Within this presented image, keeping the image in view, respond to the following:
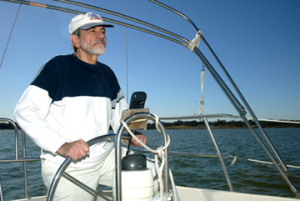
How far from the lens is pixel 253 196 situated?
69.6 inches

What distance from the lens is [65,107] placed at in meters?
1.26

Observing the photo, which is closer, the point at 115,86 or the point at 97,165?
the point at 97,165

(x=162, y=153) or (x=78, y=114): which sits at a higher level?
(x=78, y=114)

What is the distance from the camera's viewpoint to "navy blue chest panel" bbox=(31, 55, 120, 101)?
3.94 ft

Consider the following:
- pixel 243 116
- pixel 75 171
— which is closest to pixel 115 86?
pixel 75 171

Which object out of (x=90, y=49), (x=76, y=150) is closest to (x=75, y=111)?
(x=76, y=150)

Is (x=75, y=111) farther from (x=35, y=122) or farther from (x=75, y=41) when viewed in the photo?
(x=75, y=41)

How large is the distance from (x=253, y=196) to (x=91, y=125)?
1.37 metres

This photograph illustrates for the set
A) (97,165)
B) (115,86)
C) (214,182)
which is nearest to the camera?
(97,165)

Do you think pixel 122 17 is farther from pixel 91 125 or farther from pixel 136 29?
pixel 91 125

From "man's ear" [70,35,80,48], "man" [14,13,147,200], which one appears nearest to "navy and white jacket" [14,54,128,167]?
"man" [14,13,147,200]

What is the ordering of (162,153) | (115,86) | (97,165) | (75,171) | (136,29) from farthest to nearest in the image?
(136,29) < (115,86) < (97,165) < (75,171) < (162,153)

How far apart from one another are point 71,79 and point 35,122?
33cm

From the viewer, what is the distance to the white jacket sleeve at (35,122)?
42.8 inches
